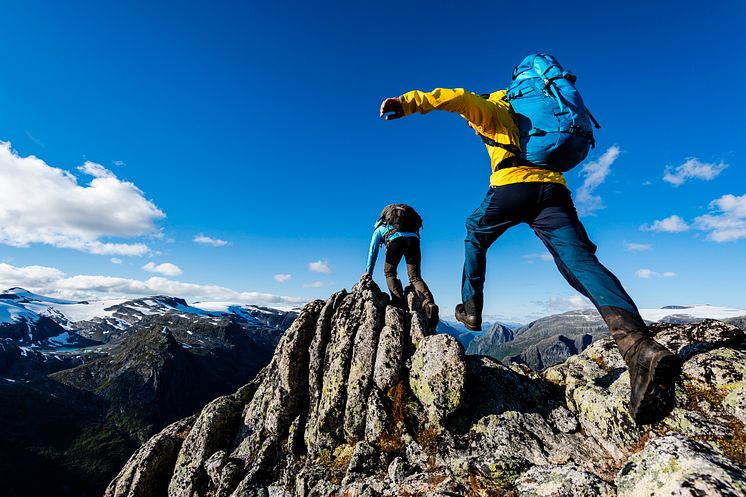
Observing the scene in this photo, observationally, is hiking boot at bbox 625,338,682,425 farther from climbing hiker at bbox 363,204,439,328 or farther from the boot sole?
climbing hiker at bbox 363,204,439,328

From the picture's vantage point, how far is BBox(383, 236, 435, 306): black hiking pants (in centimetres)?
1655

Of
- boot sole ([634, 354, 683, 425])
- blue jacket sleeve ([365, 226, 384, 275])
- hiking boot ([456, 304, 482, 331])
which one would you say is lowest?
boot sole ([634, 354, 683, 425])

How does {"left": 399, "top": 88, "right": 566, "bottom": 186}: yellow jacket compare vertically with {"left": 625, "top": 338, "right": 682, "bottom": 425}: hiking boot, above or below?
above

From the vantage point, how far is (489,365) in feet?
40.2

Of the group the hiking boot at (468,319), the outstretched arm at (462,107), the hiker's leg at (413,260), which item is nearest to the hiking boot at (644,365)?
the hiking boot at (468,319)

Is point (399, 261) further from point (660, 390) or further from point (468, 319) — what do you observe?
point (660, 390)

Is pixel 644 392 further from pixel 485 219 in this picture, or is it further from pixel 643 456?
pixel 485 219

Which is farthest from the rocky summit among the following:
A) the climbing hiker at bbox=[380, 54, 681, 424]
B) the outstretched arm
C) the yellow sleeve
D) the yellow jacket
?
the outstretched arm

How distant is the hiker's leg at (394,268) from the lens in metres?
16.5

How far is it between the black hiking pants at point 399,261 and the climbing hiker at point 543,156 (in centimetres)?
880

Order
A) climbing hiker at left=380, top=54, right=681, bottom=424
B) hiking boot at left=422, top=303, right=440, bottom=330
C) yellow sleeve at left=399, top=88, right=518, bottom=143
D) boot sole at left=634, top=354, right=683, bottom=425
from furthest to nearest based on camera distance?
hiking boot at left=422, top=303, right=440, bottom=330
yellow sleeve at left=399, top=88, right=518, bottom=143
climbing hiker at left=380, top=54, right=681, bottom=424
boot sole at left=634, top=354, right=683, bottom=425

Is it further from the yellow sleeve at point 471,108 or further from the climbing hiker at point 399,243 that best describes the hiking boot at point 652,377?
the climbing hiker at point 399,243

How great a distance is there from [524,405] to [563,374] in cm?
209

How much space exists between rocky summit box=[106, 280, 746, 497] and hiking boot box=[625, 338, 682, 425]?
47 centimetres
